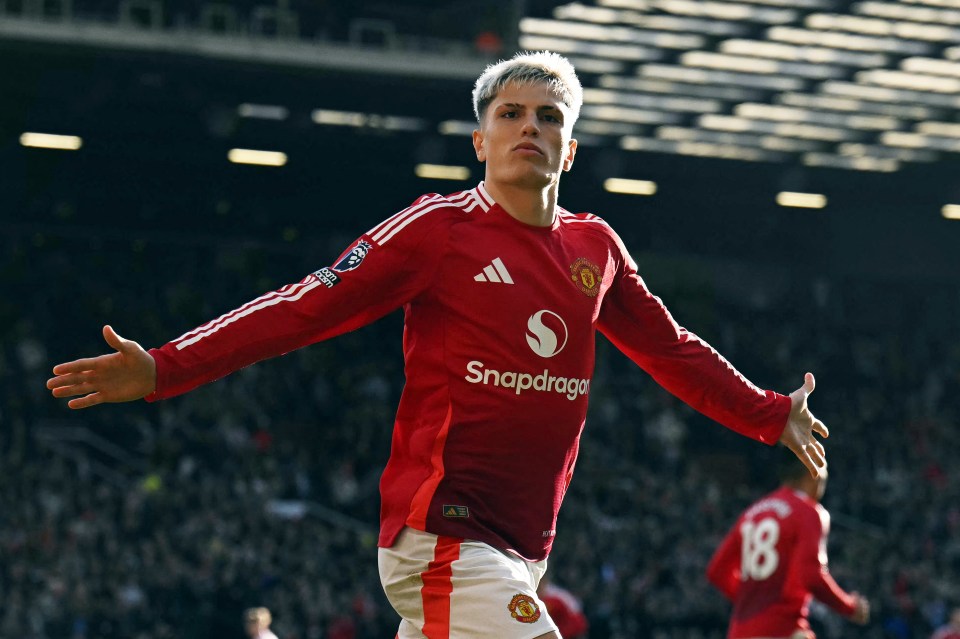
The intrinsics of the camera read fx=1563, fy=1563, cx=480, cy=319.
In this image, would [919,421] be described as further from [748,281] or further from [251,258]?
[251,258]

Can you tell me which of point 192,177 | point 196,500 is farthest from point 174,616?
point 192,177

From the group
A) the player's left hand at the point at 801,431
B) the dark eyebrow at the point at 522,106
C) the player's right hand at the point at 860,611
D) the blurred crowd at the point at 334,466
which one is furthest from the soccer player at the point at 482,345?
the blurred crowd at the point at 334,466

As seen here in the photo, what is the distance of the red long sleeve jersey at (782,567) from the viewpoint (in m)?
9.39

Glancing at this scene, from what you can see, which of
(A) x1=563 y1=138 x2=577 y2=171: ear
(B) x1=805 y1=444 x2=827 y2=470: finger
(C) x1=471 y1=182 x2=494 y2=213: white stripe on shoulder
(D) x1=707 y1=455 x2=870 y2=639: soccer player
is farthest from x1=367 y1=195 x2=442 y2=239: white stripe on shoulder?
(D) x1=707 y1=455 x2=870 y2=639: soccer player

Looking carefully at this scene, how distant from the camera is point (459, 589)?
4.22 metres

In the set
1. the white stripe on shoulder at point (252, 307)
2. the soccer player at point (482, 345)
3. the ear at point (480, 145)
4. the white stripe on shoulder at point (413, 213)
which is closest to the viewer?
the white stripe on shoulder at point (252, 307)

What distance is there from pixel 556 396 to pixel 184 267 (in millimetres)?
25421

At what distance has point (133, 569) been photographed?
20.5 metres

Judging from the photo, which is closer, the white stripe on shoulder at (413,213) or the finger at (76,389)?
the finger at (76,389)

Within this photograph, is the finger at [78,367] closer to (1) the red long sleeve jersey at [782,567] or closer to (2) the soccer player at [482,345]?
(2) the soccer player at [482,345]

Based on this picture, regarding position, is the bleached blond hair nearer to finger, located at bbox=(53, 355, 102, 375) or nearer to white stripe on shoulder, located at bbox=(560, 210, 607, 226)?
white stripe on shoulder, located at bbox=(560, 210, 607, 226)

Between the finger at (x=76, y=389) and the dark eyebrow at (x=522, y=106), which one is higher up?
the dark eyebrow at (x=522, y=106)

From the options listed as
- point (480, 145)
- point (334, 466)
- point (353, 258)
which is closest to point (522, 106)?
point (480, 145)

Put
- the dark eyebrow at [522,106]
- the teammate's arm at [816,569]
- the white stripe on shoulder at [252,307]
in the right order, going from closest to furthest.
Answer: the white stripe on shoulder at [252,307]
the dark eyebrow at [522,106]
the teammate's arm at [816,569]
